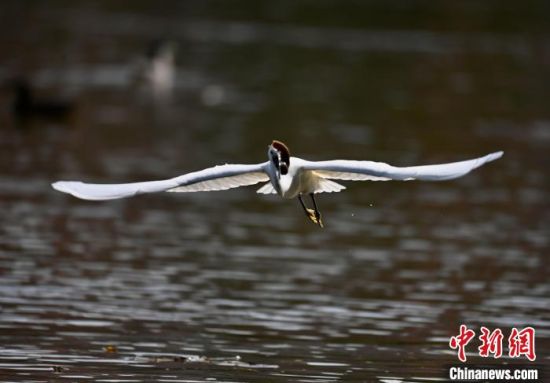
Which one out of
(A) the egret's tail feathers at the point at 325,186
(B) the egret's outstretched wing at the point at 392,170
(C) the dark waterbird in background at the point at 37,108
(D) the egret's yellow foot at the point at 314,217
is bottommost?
(B) the egret's outstretched wing at the point at 392,170

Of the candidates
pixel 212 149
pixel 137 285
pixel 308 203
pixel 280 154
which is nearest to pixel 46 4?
pixel 212 149

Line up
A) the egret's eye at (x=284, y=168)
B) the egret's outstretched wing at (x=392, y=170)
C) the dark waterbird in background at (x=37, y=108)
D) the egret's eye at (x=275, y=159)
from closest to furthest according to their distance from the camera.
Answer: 1. the egret's outstretched wing at (x=392, y=170)
2. the egret's eye at (x=275, y=159)
3. the egret's eye at (x=284, y=168)
4. the dark waterbird in background at (x=37, y=108)

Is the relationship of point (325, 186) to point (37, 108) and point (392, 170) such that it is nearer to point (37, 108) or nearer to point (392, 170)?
point (392, 170)

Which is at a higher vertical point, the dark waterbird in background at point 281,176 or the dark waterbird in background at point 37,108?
the dark waterbird in background at point 37,108

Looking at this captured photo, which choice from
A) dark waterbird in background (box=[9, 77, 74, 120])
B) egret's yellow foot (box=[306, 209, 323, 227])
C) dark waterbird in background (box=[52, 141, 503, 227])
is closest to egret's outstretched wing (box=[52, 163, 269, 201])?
dark waterbird in background (box=[52, 141, 503, 227])

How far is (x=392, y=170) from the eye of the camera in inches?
514

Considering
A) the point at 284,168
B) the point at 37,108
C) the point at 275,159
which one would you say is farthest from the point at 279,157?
the point at 37,108

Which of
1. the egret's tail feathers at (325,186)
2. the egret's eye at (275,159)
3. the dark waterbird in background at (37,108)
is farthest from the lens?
the dark waterbird in background at (37,108)

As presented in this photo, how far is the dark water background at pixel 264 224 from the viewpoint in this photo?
14.8 m

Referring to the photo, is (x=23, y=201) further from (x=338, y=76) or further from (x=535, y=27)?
(x=535, y=27)

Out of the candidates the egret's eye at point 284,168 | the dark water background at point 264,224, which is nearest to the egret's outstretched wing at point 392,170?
the egret's eye at point 284,168

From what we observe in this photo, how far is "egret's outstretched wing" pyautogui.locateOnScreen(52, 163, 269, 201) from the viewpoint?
41.9 ft

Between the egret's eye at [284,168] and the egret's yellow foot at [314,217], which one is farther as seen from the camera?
the egret's yellow foot at [314,217]

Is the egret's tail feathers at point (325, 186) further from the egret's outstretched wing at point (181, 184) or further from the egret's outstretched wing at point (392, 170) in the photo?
the egret's outstretched wing at point (181, 184)
